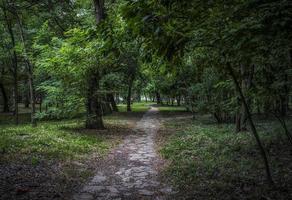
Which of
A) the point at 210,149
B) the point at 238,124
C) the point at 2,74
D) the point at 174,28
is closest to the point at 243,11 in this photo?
the point at 174,28

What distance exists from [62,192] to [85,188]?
58 centimetres

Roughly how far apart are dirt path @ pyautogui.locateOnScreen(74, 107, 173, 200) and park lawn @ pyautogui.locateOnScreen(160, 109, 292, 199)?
0.42 m

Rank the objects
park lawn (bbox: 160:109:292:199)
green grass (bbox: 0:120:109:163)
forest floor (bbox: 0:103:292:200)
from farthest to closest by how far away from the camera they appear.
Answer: green grass (bbox: 0:120:109:163), forest floor (bbox: 0:103:292:200), park lawn (bbox: 160:109:292:199)

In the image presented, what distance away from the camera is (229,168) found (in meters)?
7.90

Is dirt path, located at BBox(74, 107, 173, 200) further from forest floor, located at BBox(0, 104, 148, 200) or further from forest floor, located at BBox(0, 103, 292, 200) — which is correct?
forest floor, located at BBox(0, 104, 148, 200)

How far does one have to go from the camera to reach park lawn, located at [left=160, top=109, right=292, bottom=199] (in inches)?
244

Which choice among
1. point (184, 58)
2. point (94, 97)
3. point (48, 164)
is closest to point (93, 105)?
point (94, 97)

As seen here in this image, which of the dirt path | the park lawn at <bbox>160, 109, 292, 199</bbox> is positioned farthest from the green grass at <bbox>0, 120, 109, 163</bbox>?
the park lawn at <bbox>160, 109, 292, 199</bbox>

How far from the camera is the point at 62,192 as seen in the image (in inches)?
258

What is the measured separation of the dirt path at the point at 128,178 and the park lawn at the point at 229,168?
0.42 meters

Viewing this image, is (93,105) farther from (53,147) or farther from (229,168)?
(229,168)

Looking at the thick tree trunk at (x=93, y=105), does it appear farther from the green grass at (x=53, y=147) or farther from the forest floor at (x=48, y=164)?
the forest floor at (x=48, y=164)

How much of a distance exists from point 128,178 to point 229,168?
2512 mm

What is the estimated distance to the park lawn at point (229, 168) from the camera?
6.20 meters
